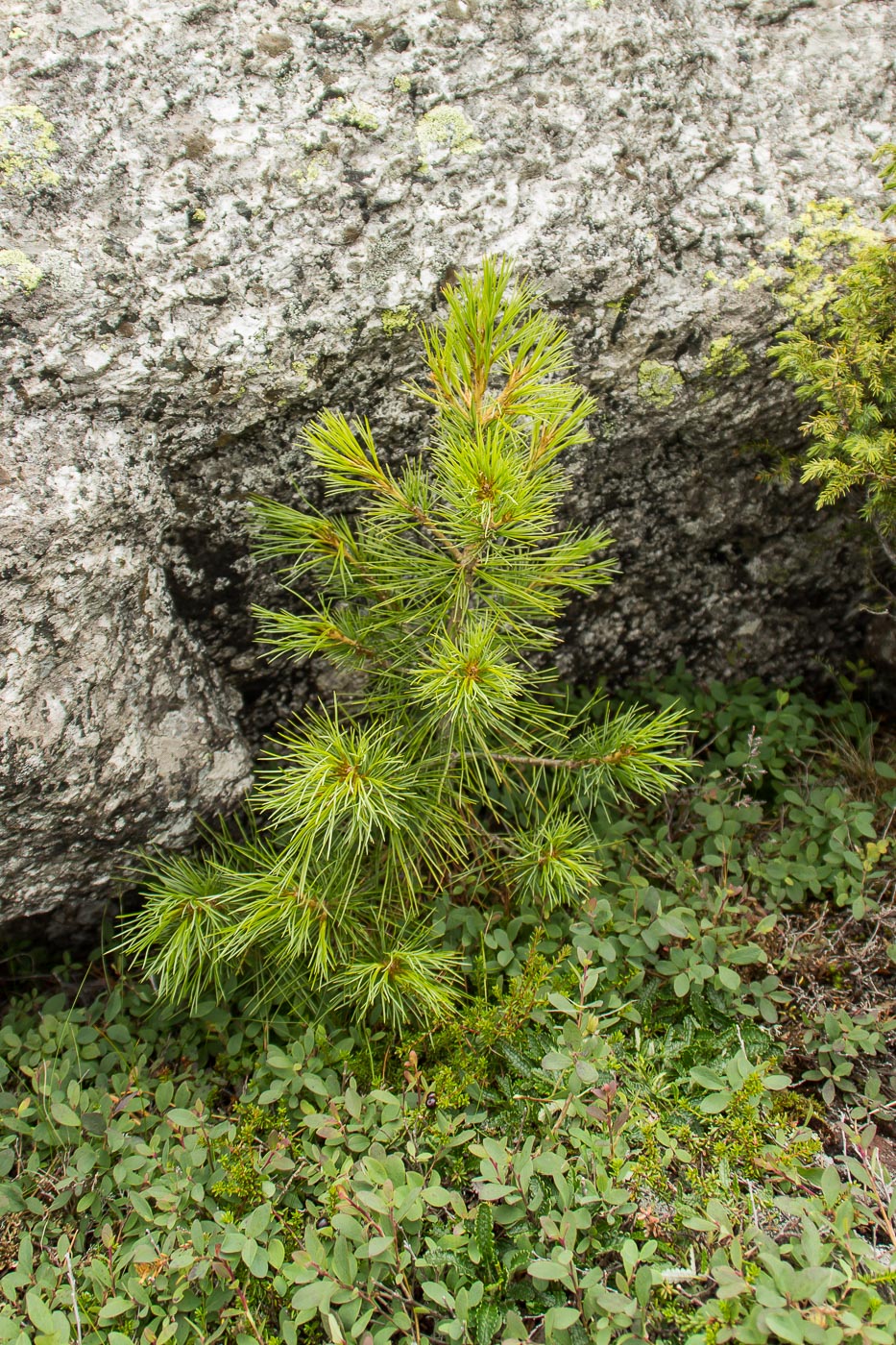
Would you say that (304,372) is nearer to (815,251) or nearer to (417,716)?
(417,716)

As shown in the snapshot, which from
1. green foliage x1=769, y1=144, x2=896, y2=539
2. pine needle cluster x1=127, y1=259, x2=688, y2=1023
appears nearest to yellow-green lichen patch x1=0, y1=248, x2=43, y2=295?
pine needle cluster x1=127, y1=259, x2=688, y2=1023

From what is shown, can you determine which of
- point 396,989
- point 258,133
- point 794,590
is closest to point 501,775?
point 396,989

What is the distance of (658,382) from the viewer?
7.94 ft

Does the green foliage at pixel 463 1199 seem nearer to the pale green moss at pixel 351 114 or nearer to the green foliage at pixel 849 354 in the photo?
the green foliage at pixel 849 354

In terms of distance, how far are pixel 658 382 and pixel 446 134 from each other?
83 cm

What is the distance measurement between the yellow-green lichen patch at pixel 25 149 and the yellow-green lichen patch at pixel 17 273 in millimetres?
144

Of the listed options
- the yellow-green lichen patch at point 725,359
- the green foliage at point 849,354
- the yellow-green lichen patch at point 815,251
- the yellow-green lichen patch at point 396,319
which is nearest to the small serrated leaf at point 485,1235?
the green foliage at point 849,354

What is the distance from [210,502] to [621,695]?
1.54 m

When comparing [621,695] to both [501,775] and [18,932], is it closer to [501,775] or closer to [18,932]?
[501,775]

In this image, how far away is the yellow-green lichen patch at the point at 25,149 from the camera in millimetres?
1934

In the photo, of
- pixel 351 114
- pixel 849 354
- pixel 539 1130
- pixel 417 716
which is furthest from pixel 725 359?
pixel 539 1130

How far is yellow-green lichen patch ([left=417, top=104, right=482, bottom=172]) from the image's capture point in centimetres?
217

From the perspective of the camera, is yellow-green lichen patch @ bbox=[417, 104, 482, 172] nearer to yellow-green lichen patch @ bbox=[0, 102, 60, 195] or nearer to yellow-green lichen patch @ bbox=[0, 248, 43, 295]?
yellow-green lichen patch @ bbox=[0, 102, 60, 195]

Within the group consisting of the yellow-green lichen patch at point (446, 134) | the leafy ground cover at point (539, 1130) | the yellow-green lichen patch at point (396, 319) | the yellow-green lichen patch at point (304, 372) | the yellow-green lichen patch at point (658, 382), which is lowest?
the leafy ground cover at point (539, 1130)
